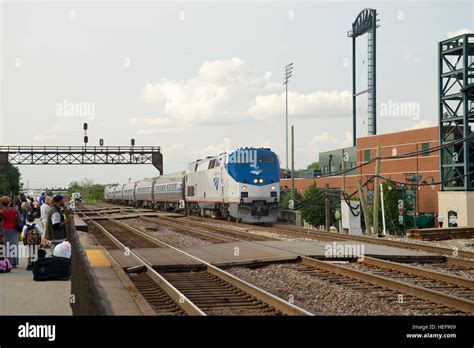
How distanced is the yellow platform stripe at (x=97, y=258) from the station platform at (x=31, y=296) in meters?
1.63

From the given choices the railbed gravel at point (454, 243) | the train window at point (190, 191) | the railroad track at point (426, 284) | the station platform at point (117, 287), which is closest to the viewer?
the station platform at point (117, 287)

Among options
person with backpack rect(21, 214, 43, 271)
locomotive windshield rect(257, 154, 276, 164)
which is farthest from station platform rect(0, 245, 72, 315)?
locomotive windshield rect(257, 154, 276, 164)

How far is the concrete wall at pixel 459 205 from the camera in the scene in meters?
48.1

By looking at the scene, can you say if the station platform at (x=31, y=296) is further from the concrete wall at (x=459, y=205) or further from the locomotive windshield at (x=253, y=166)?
the concrete wall at (x=459, y=205)

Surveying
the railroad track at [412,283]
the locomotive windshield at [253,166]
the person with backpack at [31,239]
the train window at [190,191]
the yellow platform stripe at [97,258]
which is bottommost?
the railroad track at [412,283]

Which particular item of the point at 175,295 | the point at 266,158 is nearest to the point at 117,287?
the point at 175,295

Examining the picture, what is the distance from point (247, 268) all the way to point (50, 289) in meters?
5.06

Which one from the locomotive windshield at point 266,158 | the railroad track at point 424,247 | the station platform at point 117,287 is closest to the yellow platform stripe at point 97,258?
the station platform at point 117,287

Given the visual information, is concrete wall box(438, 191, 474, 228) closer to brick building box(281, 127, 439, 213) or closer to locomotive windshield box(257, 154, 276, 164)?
brick building box(281, 127, 439, 213)

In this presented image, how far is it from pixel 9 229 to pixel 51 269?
103 inches

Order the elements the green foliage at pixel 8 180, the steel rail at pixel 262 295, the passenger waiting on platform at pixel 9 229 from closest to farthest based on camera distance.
→ the steel rail at pixel 262 295 < the passenger waiting on platform at pixel 9 229 < the green foliage at pixel 8 180

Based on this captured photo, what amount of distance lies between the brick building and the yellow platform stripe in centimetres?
5018

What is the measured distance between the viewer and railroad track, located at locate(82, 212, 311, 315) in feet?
33.2
